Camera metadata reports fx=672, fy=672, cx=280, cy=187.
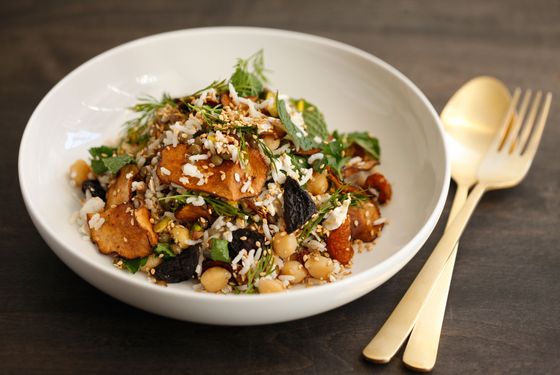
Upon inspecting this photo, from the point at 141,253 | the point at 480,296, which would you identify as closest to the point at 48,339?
the point at 141,253

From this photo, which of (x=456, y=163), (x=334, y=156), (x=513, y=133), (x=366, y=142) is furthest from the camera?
(x=513, y=133)

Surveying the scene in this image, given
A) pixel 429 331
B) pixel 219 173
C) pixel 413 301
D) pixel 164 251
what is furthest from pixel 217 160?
pixel 429 331

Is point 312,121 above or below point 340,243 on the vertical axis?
above

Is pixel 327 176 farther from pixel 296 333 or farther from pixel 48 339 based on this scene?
pixel 48 339

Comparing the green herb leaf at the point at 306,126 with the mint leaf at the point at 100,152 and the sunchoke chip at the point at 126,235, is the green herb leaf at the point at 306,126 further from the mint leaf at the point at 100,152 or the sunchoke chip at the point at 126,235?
the mint leaf at the point at 100,152

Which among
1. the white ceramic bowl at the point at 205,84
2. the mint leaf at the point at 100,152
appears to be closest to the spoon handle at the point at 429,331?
the white ceramic bowl at the point at 205,84

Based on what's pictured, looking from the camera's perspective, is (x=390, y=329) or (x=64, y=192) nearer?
(x=390, y=329)

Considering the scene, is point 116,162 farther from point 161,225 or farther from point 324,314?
point 324,314
